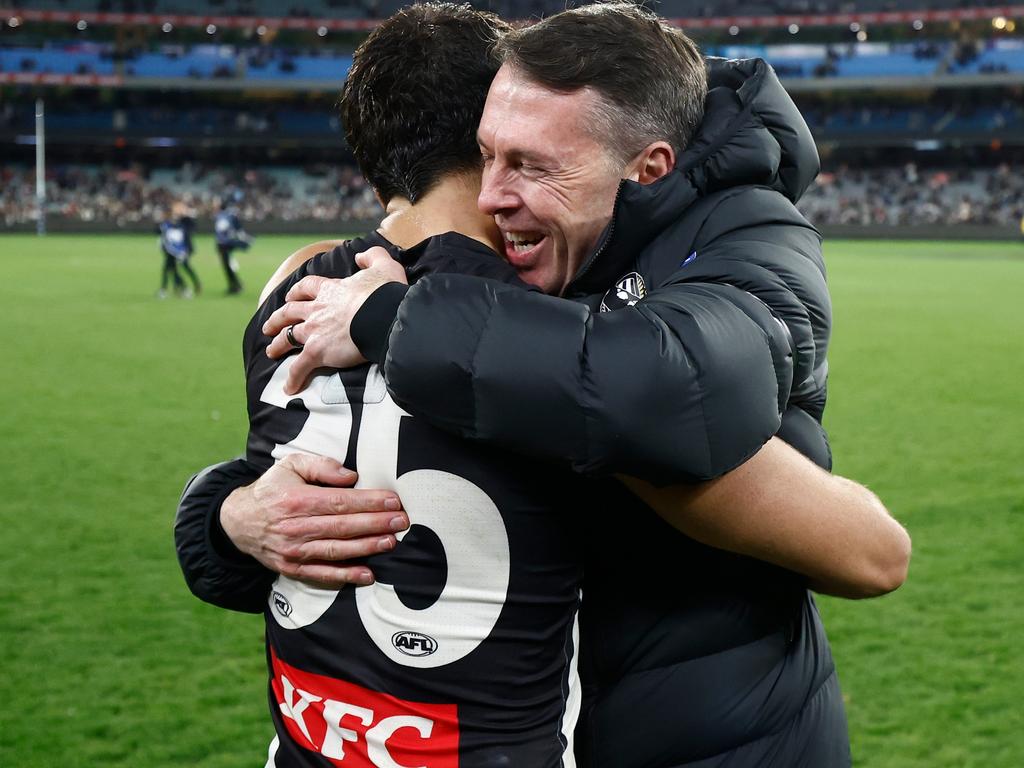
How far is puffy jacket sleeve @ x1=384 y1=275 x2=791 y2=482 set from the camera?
1.37 metres

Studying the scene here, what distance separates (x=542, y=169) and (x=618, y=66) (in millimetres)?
216

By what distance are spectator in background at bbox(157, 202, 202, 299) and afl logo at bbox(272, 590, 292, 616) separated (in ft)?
65.7

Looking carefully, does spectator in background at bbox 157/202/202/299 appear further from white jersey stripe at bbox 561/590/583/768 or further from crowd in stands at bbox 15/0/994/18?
crowd in stands at bbox 15/0/994/18

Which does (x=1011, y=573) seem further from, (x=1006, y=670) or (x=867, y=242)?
(x=867, y=242)

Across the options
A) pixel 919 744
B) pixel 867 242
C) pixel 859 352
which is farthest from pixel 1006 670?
pixel 867 242

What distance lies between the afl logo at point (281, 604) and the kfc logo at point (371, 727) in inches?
4.1

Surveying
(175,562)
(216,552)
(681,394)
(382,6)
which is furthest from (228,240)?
(382,6)

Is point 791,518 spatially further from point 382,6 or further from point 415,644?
point 382,6

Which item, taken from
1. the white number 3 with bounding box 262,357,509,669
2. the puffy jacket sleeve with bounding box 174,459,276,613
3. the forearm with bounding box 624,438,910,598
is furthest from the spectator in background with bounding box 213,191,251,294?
the forearm with bounding box 624,438,910,598

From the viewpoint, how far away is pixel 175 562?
6312mm

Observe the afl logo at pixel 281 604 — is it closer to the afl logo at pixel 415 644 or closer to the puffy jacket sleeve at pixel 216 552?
the puffy jacket sleeve at pixel 216 552

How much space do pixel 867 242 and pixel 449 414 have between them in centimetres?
4647

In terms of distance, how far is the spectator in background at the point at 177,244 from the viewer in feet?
68.8

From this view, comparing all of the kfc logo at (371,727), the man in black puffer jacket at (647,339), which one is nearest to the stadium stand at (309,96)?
the man in black puffer jacket at (647,339)
